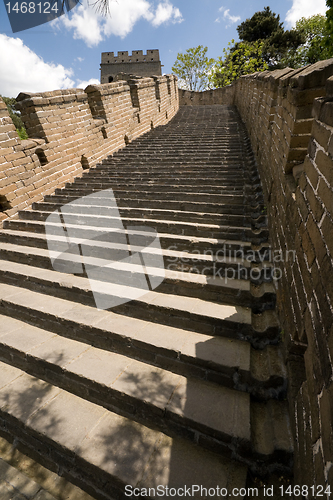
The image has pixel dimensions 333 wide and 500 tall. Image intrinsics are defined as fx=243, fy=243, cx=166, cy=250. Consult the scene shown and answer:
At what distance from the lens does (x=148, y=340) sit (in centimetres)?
294

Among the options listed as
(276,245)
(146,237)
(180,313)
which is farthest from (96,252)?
(276,245)

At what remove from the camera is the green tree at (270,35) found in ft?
85.7

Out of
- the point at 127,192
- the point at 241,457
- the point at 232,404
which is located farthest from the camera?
the point at 127,192

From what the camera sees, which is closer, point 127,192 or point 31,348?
point 31,348

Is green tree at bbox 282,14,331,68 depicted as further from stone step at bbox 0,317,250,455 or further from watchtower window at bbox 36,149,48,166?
stone step at bbox 0,317,250,455

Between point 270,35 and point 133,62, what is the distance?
23431 mm

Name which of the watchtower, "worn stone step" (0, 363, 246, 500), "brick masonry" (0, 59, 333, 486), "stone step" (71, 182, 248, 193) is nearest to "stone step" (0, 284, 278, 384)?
"brick masonry" (0, 59, 333, 486)

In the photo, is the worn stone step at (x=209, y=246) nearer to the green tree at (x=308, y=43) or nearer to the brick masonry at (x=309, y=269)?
the brick masonry at (x=309, y=269)

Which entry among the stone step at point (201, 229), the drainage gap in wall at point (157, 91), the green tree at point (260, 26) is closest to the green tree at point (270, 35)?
the green tree at point (260, 26)

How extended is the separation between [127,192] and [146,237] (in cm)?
175

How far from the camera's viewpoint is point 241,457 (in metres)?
2.11

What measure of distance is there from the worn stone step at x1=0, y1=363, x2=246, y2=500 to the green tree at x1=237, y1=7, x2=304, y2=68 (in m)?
33.7

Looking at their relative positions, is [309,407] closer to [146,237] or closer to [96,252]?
[146,237]

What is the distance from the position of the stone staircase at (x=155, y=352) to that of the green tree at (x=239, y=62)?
97.8 feet
